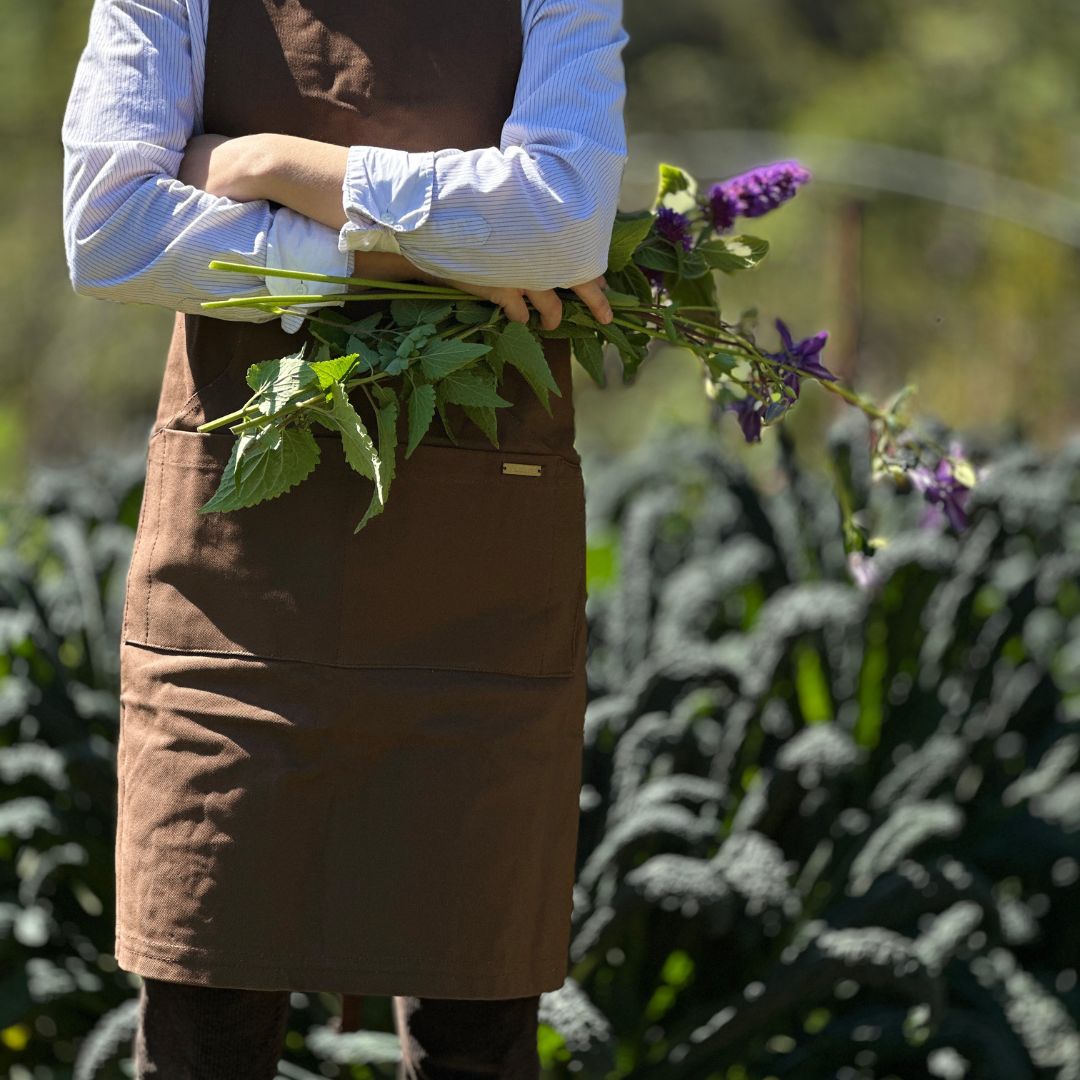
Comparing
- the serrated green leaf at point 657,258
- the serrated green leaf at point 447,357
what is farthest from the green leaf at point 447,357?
the serrated green leaf at point 657,258

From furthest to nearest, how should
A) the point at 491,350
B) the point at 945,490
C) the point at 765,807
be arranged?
the point at 765,807 → the point at 945,490 → the point at 491,350

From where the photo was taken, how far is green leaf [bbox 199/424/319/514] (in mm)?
1504

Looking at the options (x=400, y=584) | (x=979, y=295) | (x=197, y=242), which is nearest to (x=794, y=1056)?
(x=400, y=584)

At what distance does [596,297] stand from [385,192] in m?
0.26

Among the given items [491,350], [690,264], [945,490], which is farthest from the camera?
[945,490]

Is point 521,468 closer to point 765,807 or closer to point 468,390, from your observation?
point 468,390

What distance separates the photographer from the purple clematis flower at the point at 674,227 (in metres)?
1.79

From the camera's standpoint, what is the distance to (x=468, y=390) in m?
1.55

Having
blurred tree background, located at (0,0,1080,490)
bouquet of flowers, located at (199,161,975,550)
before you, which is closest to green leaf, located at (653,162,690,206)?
bouquet of flowers, located at (199,161,975,550)

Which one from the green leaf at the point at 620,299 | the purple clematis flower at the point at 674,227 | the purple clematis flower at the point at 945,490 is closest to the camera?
the green leaf at the point at 620,299

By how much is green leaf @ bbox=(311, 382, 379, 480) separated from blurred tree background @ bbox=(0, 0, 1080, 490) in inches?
220

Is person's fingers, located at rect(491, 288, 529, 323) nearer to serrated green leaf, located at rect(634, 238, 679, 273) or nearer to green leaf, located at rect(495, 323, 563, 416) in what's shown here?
green leaf, located at rect(495, 323, 563, 416)

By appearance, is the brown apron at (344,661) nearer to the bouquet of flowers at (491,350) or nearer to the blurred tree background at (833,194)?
the bouquet of flowers at (491,350)

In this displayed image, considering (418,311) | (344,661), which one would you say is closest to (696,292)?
(418,311)
